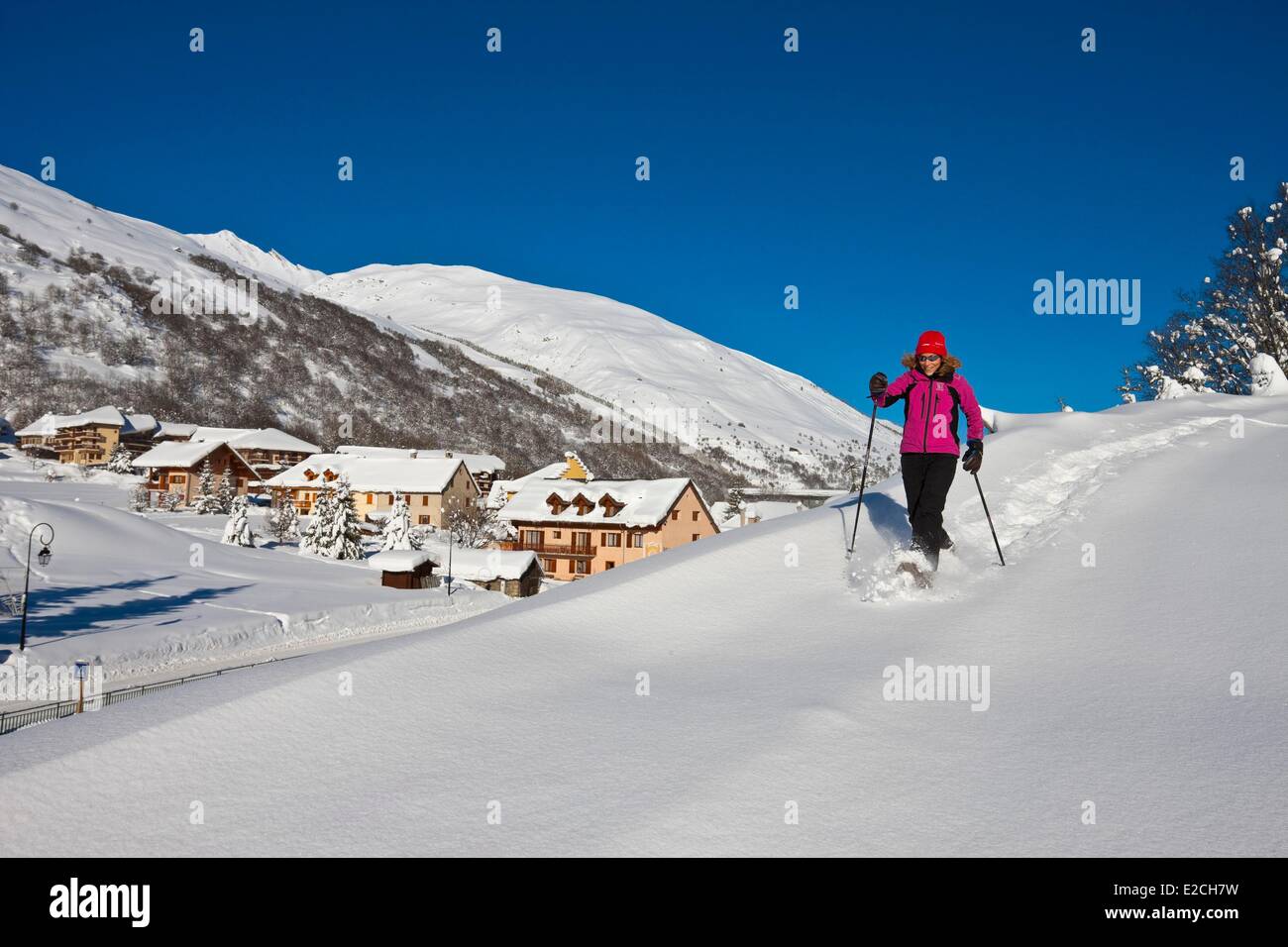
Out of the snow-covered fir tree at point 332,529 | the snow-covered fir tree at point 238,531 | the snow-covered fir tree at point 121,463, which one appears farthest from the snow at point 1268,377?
the snow-covered fir tree at point 121,463

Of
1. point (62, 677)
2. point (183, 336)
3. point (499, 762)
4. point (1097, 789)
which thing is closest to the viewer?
point (1097, 789)

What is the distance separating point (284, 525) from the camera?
2409 inches

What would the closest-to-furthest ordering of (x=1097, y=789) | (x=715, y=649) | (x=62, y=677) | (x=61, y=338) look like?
(x=1097, y=789) < (x=715, y=649) < (x=62, y=677) < (x=61, y=338)

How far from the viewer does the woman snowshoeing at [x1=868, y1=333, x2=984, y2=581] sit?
600 centimetres

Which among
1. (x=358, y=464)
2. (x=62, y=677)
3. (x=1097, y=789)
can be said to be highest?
(x=358, y=464)

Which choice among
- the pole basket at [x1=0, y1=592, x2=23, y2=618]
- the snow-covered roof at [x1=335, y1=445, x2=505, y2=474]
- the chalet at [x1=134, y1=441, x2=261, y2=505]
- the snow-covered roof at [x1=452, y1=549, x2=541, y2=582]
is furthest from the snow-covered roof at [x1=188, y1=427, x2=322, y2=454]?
the pole basket at [x1=0, y1=592, x2=23, y2=618]

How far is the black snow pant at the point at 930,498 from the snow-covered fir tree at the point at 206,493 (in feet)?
241

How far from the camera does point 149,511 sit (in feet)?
213

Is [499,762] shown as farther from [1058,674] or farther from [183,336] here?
[183,336]

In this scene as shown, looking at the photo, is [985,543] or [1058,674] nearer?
[1058,674]

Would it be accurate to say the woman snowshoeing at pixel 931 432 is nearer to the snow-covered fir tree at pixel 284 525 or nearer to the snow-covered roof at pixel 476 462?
the snow-covered fir tree at pixel 284 525

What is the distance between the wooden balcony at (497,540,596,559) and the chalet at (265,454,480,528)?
70.1ft
